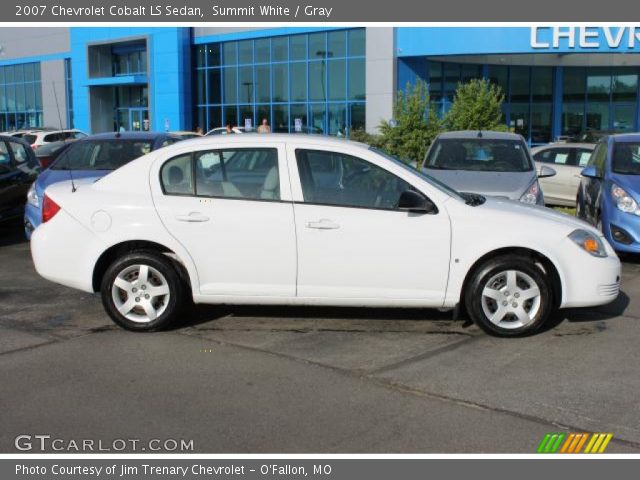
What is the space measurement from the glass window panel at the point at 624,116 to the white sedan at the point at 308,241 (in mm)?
26299

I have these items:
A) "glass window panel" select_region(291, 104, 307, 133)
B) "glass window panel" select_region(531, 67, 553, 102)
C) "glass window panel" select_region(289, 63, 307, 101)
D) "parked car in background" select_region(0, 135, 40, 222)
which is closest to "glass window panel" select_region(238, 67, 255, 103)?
"glass window panel" select_region(289, 63, 307, 101)

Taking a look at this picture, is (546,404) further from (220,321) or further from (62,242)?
(62,242)

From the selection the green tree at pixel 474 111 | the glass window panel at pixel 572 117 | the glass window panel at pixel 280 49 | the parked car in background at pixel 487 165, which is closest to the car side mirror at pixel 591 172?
the parked car in background at pixel 487 165

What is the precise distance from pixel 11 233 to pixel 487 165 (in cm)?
760

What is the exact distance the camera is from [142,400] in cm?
472

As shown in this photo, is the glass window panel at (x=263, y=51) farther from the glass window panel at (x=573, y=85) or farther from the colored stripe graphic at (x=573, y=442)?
the colored stripe graphic at (x=573, y=442)

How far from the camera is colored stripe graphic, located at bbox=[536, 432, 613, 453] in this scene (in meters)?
4.02

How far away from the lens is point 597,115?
30391 millimetres

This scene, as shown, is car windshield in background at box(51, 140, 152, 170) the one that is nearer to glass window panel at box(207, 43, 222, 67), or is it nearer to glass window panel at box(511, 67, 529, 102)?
glass window panel at box(511, 67, 529, 102)

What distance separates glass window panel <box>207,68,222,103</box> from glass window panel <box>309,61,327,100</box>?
5585mm

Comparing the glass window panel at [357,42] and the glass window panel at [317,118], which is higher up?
the glass window panel at [357,42]

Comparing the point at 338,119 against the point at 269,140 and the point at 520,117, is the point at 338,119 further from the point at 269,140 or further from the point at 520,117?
the point at 269,140

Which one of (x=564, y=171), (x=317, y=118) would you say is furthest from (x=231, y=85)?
(x=564, y=171)

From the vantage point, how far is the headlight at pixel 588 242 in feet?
20.0
